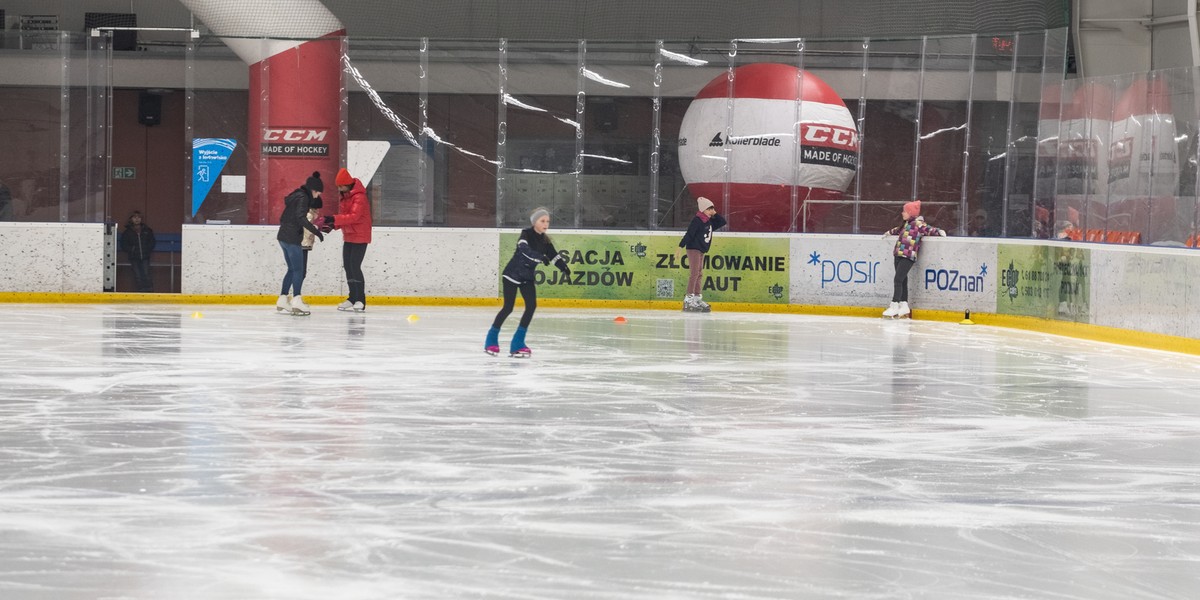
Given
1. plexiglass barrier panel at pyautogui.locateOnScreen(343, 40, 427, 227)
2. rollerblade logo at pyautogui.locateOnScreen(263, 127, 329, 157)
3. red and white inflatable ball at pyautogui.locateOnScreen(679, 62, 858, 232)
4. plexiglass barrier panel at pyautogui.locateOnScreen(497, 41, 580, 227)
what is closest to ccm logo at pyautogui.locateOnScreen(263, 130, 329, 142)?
rollerblade logo at pyautogui.locateOnScreen(263, 127, 329, 157)

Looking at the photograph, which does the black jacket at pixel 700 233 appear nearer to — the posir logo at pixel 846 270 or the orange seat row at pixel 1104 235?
the posir logo at pixel 846 270

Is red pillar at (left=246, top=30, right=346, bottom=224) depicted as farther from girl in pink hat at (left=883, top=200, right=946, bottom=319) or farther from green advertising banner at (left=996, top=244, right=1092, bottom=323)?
green advertising banner at (left=996, top=244, right=1092, bottom=323)

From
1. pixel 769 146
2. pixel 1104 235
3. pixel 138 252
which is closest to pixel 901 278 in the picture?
pixel 769 146

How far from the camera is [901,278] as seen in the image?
15.6 meters

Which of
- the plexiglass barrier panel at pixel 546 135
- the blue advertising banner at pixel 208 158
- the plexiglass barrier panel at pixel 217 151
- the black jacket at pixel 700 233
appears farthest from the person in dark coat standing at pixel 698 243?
the blue advertising banner at pixel 208 158

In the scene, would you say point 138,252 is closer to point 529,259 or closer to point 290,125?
point 290,125

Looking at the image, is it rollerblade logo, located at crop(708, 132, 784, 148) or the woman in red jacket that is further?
rollerblade logo, located at crop(708, 132, 784, 148)

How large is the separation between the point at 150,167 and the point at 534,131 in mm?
10009

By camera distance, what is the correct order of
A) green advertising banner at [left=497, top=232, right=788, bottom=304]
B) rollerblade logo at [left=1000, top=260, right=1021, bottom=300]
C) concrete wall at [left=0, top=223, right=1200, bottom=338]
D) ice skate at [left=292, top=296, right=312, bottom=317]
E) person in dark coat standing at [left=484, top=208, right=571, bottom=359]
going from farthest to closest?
green advertising banner at [left=497, top=232, right=788, bottom=304], concrete wall at [left=0, top=223, right=1200, bottom=338], rollerblade logo at [left=1000, top=260, right=1021, bottom=300], ice skate at [left=292, top=296, right=312, bottom=317], person in dark coat standing at [left=484, top=208, right=571, bottom=359]

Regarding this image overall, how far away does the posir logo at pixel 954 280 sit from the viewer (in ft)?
50.8

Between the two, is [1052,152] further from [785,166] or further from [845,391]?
[845,391]

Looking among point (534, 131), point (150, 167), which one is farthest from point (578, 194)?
point (150, 167)

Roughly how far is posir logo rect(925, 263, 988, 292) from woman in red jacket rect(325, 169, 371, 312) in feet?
20.7

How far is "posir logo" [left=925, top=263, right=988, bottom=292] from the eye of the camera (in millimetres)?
15477
